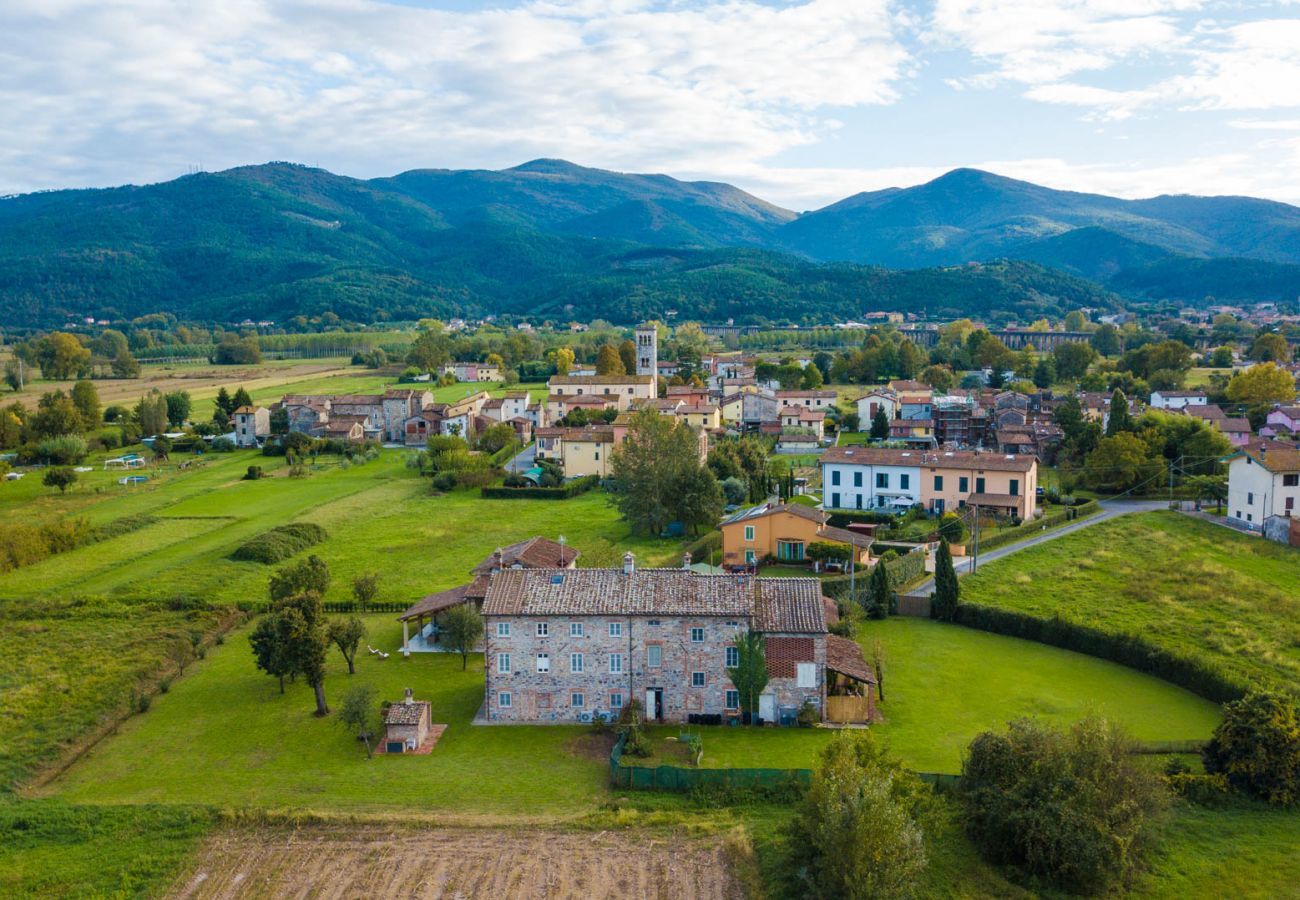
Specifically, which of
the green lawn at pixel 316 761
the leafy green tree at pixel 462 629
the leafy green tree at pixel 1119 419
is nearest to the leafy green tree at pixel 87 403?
the green lawn at pixel 316 761

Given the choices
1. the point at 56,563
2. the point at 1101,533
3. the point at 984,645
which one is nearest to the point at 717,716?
the point at 984,645

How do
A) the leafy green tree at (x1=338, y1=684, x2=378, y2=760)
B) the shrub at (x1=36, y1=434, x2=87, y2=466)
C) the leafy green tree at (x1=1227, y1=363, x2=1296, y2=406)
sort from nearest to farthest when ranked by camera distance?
1. the leafy green tree at (x1=338, y1=684, x2=378, y2=760)
2. the shrub at (x1=36, y1=434, x2=87, y2=466)
3. the leafy green tree at (x1=1227, y1=363, x2=1296, y2=406)

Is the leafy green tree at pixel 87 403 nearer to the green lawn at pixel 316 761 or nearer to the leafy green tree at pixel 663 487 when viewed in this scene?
the leafy green tree at pixel 663 487

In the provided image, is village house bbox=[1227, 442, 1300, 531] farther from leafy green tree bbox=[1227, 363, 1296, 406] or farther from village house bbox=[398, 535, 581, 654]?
leafy green tree bbox=[1227, 363, 1296, 406]

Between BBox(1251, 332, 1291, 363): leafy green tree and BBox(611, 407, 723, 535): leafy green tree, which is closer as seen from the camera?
BBox(611, 407, 723, 535): leafy green tree

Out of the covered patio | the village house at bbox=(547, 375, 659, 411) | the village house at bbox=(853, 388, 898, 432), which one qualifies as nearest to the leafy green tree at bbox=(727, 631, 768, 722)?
the covered patio

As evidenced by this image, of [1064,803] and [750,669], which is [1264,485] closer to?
[750,669]

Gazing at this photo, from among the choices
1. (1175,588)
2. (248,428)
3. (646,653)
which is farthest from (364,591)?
(248,428)
